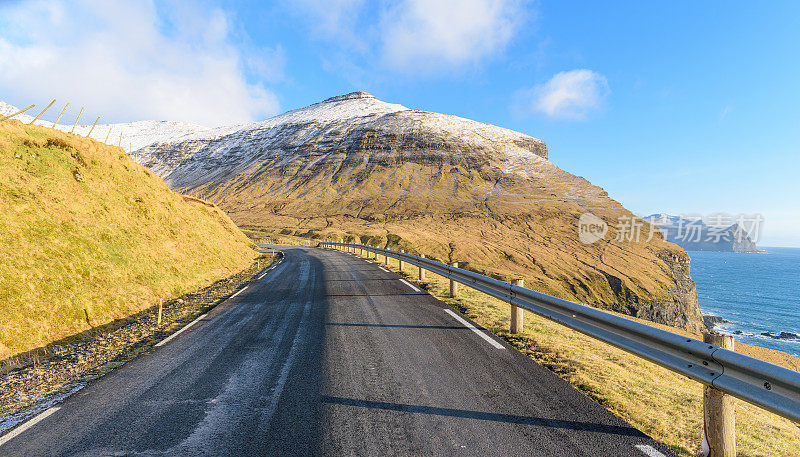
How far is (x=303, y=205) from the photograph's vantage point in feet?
327

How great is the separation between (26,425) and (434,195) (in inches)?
3731

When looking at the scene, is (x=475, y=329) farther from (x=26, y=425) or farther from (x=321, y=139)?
(x=321, y=139)

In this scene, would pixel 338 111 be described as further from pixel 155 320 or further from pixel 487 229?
pixel 155 320

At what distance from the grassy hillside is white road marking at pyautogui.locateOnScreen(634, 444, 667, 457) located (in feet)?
29.3

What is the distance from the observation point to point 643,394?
420cm

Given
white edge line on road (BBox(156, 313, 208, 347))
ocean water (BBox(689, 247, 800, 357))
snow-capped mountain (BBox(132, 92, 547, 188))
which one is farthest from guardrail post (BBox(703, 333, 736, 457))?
snow-capped mountain (BBox(132, 92, 547, 188))

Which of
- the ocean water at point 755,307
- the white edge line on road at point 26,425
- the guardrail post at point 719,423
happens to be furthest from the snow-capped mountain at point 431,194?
the white edge line on road at point 26,425

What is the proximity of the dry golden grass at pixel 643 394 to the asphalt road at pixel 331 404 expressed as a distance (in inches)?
11.1

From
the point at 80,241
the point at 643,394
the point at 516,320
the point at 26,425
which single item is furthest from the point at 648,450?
the point at 80,241

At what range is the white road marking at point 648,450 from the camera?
2.90 m

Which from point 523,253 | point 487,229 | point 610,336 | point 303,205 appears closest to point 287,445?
point 610,336

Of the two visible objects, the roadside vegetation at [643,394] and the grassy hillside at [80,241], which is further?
the grassy hillside at [80,241]

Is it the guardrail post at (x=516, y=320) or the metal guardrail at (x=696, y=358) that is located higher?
the metal guardrail at (x=696, y=358)

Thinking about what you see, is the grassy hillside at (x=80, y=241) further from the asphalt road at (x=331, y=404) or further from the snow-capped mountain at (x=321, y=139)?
the snow-capped mountain at (x=321, y=139)
